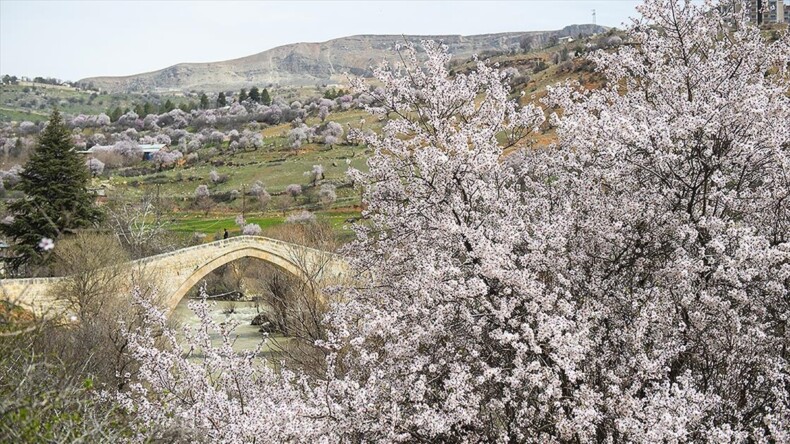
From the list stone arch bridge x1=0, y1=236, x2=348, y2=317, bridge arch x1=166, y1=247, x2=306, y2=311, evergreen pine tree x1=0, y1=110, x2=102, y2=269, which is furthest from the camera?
bridge arch x1=166, y1=247, x2=306, y2=311

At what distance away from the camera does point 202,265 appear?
30.6 metres

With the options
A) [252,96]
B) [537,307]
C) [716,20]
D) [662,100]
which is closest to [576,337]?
[537,307]

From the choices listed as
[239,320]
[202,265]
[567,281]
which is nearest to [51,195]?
[202,265]

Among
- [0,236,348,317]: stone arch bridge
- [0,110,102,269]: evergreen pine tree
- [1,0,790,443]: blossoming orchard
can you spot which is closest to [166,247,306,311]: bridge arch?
[0,236,348,317]: stone arch bridge

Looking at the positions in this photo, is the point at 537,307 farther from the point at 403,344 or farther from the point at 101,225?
the point at 101,225

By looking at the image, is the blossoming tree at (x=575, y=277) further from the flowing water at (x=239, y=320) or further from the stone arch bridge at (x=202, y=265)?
the flowing water at (x=239, y=320)

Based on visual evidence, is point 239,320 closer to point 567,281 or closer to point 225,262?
point 225,262

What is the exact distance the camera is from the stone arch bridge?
2344cm

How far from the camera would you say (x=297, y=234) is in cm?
3541

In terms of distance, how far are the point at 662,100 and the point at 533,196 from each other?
1.82 meters

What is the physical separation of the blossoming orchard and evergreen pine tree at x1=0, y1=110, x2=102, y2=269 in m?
22.0

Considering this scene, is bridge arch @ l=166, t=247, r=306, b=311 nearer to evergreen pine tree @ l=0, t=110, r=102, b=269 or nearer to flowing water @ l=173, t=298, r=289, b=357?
flowing water @ l=173, t=298, r=289, b=357

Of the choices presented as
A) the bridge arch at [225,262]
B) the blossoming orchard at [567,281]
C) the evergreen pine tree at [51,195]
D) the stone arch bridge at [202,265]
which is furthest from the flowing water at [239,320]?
the blossoming orchard at [567,281]

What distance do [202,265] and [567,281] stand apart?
1006 inches
